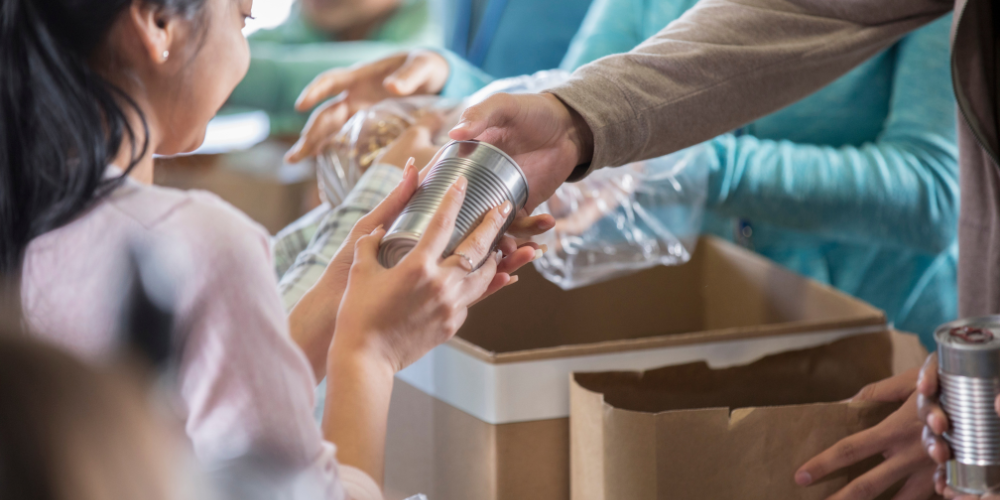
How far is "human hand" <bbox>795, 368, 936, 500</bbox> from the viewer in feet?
1.86

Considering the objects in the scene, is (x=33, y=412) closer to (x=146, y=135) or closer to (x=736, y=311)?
(x=146, y=135)

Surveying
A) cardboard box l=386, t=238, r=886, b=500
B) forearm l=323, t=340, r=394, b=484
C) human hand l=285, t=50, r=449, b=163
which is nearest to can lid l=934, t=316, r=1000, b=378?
cardboard box l=386, t=238, r=886, b=500

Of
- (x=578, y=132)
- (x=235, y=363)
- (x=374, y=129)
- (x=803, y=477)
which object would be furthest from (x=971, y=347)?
(x=374, y=129)

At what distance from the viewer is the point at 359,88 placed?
891 millimetres

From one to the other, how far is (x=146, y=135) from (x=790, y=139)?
819mm

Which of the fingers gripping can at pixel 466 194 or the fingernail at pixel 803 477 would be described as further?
the fingernail at pixel 803 477

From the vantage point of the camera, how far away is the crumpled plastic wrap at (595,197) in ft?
2.54

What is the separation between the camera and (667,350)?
70 cm

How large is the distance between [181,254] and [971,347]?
0.42 meters

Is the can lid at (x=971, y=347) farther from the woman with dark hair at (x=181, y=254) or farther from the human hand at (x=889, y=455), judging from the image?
the woman with dark hair at (x=181, y=254)

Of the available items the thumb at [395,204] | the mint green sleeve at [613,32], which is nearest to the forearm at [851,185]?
the mint green sleeve at [613,32]

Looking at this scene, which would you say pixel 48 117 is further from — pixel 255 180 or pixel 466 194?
pixel 255 180

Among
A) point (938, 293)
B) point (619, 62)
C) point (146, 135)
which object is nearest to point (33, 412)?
point (146, 135)

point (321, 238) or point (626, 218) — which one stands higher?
point (321, 238)
